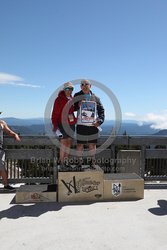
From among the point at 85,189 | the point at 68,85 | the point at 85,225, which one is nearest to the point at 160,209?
the point at 85,189

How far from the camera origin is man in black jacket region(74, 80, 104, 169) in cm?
601

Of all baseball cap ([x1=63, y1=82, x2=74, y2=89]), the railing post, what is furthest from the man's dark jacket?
the railing post

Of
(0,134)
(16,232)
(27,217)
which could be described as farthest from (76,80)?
(16,232)

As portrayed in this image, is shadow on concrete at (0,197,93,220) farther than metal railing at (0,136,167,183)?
No

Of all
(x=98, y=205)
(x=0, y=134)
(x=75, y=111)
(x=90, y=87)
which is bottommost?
(x=98, y=205)

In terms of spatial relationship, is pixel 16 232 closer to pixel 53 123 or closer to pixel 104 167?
pixel 53 123

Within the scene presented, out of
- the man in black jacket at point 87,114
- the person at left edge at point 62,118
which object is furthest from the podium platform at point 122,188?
the person at left edge at point 62,118

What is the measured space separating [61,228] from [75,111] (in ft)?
8.32

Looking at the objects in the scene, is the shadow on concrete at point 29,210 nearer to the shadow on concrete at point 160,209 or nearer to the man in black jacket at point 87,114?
the man in black jacket at point 87,114

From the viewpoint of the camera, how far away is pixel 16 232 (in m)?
4.05

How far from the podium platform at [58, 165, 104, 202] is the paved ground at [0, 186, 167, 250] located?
25 centimetres

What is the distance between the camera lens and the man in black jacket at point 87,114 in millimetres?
6008

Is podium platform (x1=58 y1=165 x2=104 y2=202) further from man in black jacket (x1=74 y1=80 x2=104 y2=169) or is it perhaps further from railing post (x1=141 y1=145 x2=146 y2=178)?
railing post (x1=141 y1=145 x2=146 y2=178)

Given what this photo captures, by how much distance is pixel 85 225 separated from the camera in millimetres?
4359
